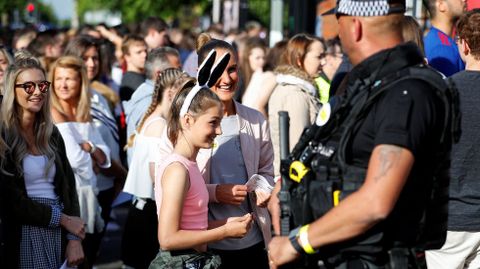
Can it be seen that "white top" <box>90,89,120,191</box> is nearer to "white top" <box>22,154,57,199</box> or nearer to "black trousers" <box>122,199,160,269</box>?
"black trousers" <box>122,199,160,269</box>

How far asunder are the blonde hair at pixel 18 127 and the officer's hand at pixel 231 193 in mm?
1189

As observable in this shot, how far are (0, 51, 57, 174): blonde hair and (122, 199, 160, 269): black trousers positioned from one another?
4.78ft

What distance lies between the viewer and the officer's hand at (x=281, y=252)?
11.0 ft

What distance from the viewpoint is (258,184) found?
4.82 meters

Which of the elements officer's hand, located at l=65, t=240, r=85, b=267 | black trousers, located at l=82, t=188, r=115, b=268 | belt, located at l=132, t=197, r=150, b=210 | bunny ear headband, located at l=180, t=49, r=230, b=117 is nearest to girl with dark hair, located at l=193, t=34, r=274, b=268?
bunny ear headband, located at l=180, t=49, r=230, b=117

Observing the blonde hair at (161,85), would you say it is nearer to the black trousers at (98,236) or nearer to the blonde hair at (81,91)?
the blonde hair at (81,91)

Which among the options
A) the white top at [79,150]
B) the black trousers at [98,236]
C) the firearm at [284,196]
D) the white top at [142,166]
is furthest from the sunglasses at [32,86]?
the firearm at [284,196]

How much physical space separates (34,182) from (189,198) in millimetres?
1282

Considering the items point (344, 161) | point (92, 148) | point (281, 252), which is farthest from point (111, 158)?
point (344, 161)

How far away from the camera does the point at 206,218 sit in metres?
4.59

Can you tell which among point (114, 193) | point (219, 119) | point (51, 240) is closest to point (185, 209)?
point (219, 119)

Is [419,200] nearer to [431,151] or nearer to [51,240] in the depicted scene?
[431,151]

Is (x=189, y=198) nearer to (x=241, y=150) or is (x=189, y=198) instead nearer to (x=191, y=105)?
(x=191, y=105)

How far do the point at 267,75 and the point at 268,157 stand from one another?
15.0 ft
